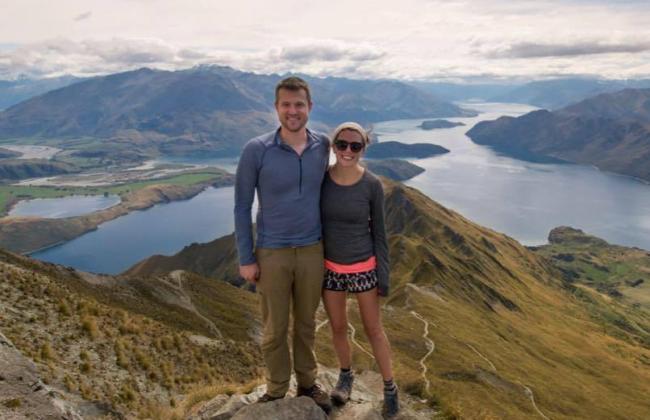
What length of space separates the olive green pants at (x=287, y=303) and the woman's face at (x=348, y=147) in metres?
2.35

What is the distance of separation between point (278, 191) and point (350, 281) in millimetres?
3221

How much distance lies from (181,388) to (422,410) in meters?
14.7

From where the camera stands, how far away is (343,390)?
14.9 metres

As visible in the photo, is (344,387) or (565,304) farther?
(565,304)

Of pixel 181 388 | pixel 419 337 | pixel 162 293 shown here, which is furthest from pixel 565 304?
pixel 181 388

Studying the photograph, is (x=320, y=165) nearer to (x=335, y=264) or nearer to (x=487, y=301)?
(x=335, y=264)

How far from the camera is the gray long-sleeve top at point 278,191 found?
11773 mm

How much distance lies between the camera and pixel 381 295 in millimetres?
13523

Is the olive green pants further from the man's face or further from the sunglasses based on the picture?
the man's face

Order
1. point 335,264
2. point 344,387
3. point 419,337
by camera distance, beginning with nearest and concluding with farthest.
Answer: point 335,264
point 344,387
point 419,337

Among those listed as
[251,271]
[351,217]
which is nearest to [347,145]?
[351,217]

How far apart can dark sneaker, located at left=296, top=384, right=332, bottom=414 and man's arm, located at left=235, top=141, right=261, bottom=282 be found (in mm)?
4241

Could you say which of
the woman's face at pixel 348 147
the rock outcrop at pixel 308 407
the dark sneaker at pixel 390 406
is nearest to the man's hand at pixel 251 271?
the woman's face at pixel 348 147

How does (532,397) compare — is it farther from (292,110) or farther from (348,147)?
(292,110)
